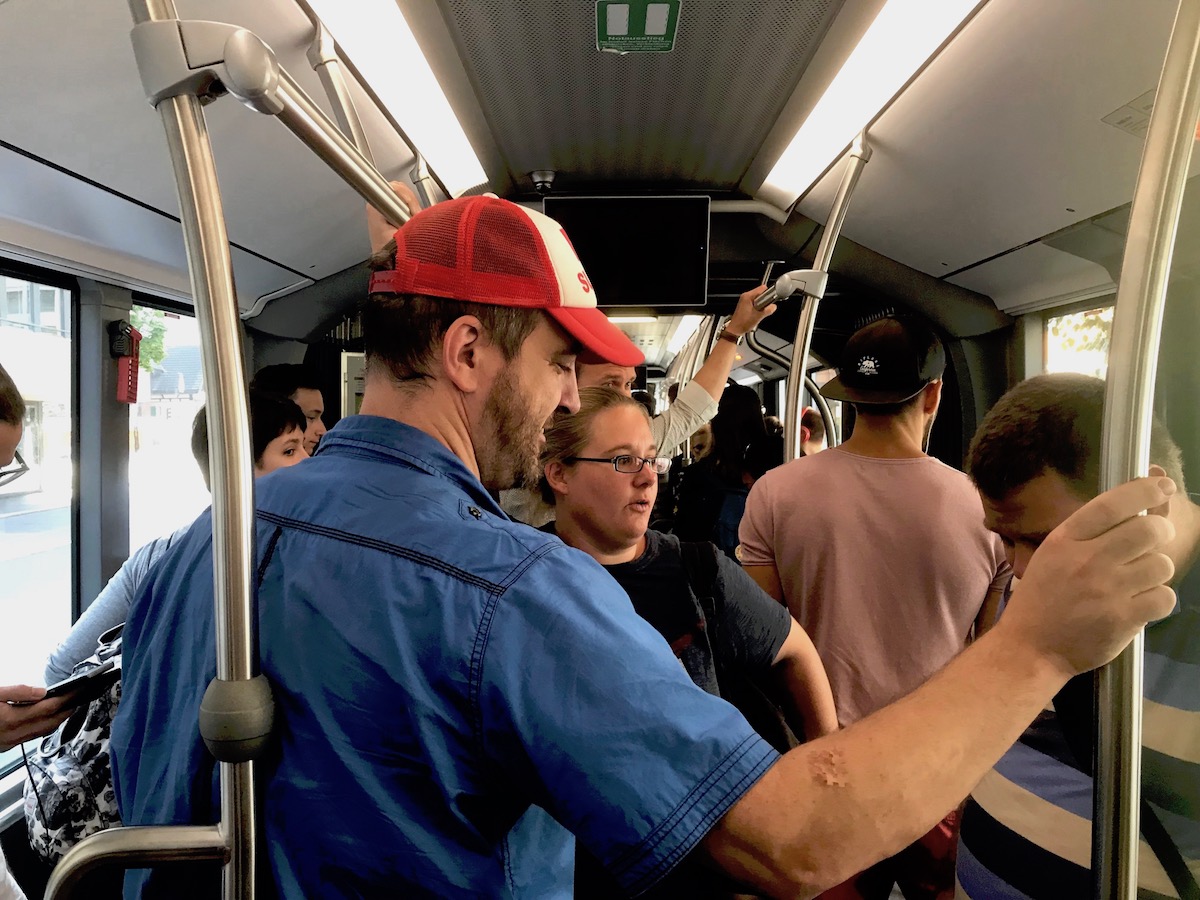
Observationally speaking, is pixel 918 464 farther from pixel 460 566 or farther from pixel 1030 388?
pixel 460 566

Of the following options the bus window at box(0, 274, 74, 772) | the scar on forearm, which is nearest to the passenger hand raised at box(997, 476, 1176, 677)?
the scar on forearm

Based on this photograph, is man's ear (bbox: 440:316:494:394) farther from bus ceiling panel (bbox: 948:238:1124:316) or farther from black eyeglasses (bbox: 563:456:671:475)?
bus ceiling panel (bbox: 948:238:1124:316)

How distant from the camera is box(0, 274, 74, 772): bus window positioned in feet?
8.86

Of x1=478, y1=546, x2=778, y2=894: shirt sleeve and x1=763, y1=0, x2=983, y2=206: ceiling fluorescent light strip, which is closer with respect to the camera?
x1=478, y1=546, x2=778, y2=894: shirt sleeve

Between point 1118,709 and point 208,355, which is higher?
point 208,355

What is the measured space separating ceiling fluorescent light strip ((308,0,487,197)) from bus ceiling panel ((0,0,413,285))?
0.24 ft

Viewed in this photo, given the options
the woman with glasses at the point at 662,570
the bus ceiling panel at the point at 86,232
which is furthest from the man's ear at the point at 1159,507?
the bus ceiling panel at the point at 86,232

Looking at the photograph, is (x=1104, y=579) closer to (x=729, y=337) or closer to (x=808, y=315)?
(x=808, y=315)

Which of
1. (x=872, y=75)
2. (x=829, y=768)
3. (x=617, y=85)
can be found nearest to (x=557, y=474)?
(x=829, y=768)

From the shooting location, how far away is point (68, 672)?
77.8 inches

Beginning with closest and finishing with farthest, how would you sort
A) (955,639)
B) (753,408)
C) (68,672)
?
(955,639)
(68,672)
(753,408)

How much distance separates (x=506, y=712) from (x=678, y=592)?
861mm

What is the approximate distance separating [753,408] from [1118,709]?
2.89 metres

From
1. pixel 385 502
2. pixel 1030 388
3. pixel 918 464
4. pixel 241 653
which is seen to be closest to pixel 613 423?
pixel 918 464
